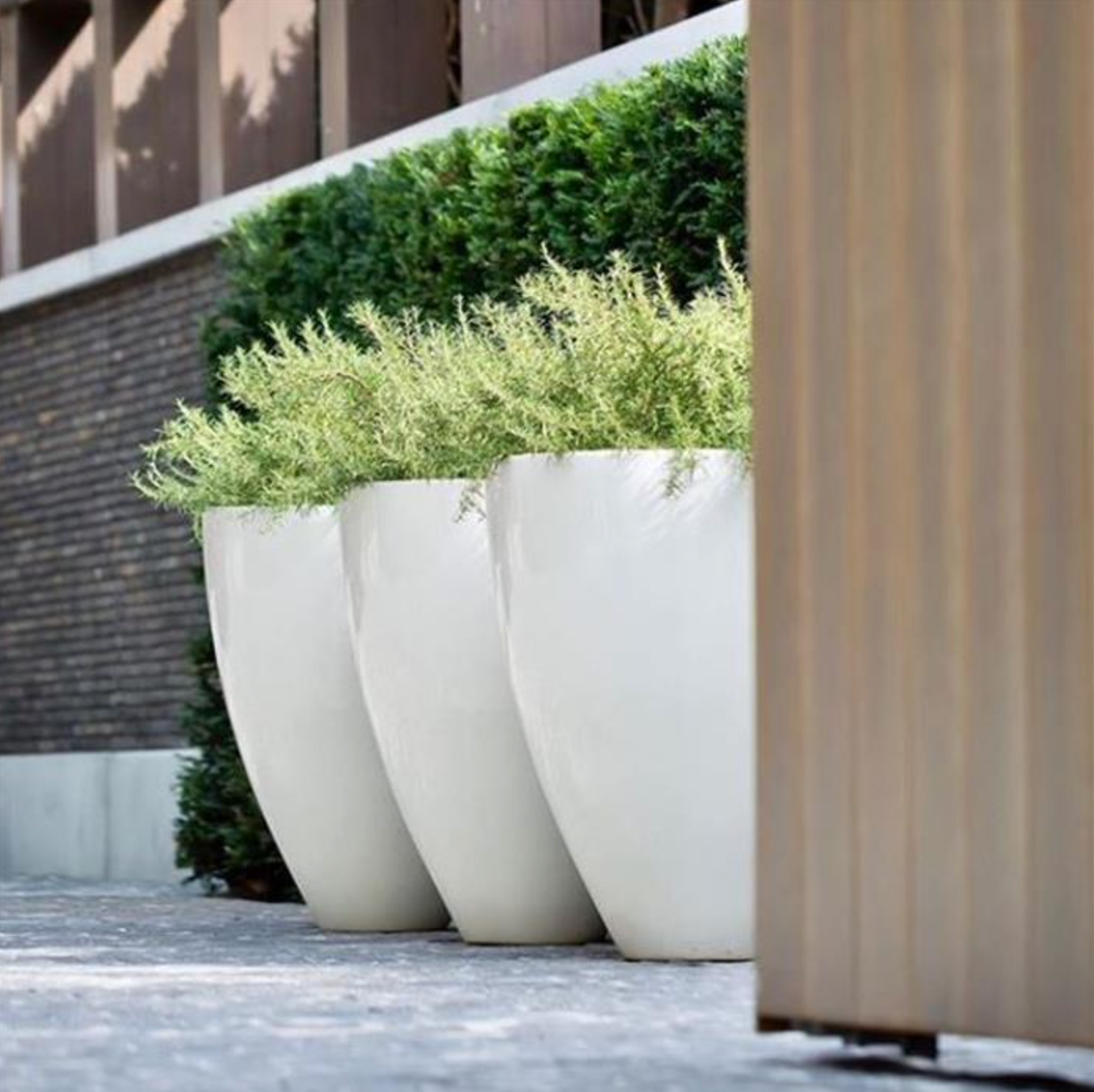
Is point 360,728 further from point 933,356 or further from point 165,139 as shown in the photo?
point 165,139

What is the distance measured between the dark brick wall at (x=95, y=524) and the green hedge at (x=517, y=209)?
1765 mm

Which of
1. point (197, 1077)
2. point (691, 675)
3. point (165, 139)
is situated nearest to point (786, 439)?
point (197, 1077)

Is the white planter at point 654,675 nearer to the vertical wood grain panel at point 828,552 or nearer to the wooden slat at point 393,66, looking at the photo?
the vertical wood grain panel at point 828,552

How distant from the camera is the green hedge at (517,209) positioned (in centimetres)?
827

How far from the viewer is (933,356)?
12.8 feet

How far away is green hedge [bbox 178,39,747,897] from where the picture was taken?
829 centimetres

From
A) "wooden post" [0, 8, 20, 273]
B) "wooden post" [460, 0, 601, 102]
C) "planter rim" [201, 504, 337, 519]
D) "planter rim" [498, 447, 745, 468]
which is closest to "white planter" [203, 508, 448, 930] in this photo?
"planter rim" [201, 504, 337, 519]

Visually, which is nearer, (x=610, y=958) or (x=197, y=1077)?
(x=197, y=1077)

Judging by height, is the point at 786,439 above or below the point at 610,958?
above

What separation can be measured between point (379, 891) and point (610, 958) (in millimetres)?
1234

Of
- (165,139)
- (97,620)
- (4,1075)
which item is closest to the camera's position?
(4,1075)

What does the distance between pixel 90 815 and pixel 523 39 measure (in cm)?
379

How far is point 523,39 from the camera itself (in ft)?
37.0

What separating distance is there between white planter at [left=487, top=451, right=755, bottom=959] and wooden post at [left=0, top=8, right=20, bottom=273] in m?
8.72
